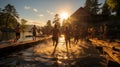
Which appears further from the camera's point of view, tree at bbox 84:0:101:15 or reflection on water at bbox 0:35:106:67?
tree at bbox 84:0:101:15

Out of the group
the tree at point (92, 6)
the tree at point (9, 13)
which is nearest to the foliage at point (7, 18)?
the tree at point (9, 13)

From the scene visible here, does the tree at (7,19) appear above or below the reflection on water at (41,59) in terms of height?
above

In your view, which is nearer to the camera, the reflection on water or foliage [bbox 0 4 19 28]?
the reflection on water

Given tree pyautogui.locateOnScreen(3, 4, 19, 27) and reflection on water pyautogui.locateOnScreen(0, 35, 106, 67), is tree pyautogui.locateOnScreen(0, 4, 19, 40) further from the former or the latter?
reflection on water pyautogui.locateOnScreen(0, 35, 106, 67)

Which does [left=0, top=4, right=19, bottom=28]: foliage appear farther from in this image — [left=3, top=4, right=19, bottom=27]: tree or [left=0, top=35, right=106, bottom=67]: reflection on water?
[left=0, top=35, right=106, bottom=67]: reflection on water

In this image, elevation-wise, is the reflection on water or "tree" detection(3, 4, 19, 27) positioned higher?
"tree" detection(3, 4, 19, 27)

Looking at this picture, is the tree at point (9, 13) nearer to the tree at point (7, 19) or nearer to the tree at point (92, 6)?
the tree at point (7, 19)

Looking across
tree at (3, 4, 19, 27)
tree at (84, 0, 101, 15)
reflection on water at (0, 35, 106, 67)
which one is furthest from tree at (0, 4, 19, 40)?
reflection on water at (0, 35, 106, 67)

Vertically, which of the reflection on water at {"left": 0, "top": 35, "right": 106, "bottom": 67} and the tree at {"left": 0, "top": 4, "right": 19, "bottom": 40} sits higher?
the tree at {"left": 0, "top": 4, "right": 19, "bottom": 40}

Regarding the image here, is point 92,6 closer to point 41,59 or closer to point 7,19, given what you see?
point 7,19

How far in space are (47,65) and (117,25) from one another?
94.4 ft

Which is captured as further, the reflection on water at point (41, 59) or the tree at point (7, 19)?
the tree at point (7, 19)

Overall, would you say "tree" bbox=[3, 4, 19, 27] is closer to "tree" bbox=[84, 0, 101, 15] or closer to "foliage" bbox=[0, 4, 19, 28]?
"foliage" bbox=[0, 4, 19, 28]

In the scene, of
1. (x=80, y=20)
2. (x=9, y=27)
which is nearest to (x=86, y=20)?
(x=80, y=20)
